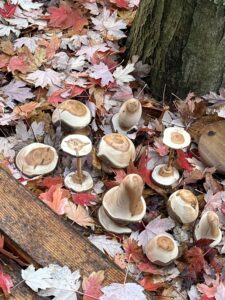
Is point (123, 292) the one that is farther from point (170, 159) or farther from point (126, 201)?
point (170, 159)

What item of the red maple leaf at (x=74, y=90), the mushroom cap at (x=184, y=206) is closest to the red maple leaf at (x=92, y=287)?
the mushroom cap at (x=184, y=206)

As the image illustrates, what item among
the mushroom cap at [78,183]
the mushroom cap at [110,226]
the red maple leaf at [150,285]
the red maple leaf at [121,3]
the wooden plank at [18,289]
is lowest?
the red maple leaf at [150,285]

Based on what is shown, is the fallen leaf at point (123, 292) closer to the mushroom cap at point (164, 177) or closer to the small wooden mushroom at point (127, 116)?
the mushroom cap at point (164, 177)

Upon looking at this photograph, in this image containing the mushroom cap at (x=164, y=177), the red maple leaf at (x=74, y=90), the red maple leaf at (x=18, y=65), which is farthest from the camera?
the red maple leaf at (x=18, y=65)

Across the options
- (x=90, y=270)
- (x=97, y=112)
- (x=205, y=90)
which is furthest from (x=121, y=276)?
(x=205, y=90)

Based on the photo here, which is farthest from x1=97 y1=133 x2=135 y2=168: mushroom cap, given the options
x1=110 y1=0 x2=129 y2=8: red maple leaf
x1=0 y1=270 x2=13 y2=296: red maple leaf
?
x1=110 y1=0 x2=129 y2=8: red maple leaf

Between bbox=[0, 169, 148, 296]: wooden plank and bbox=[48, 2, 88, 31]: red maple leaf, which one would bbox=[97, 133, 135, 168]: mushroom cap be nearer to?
bbox=[0, 169, 148, 296]: wooden plank

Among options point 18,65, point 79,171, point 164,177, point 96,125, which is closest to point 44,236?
point 79,171
